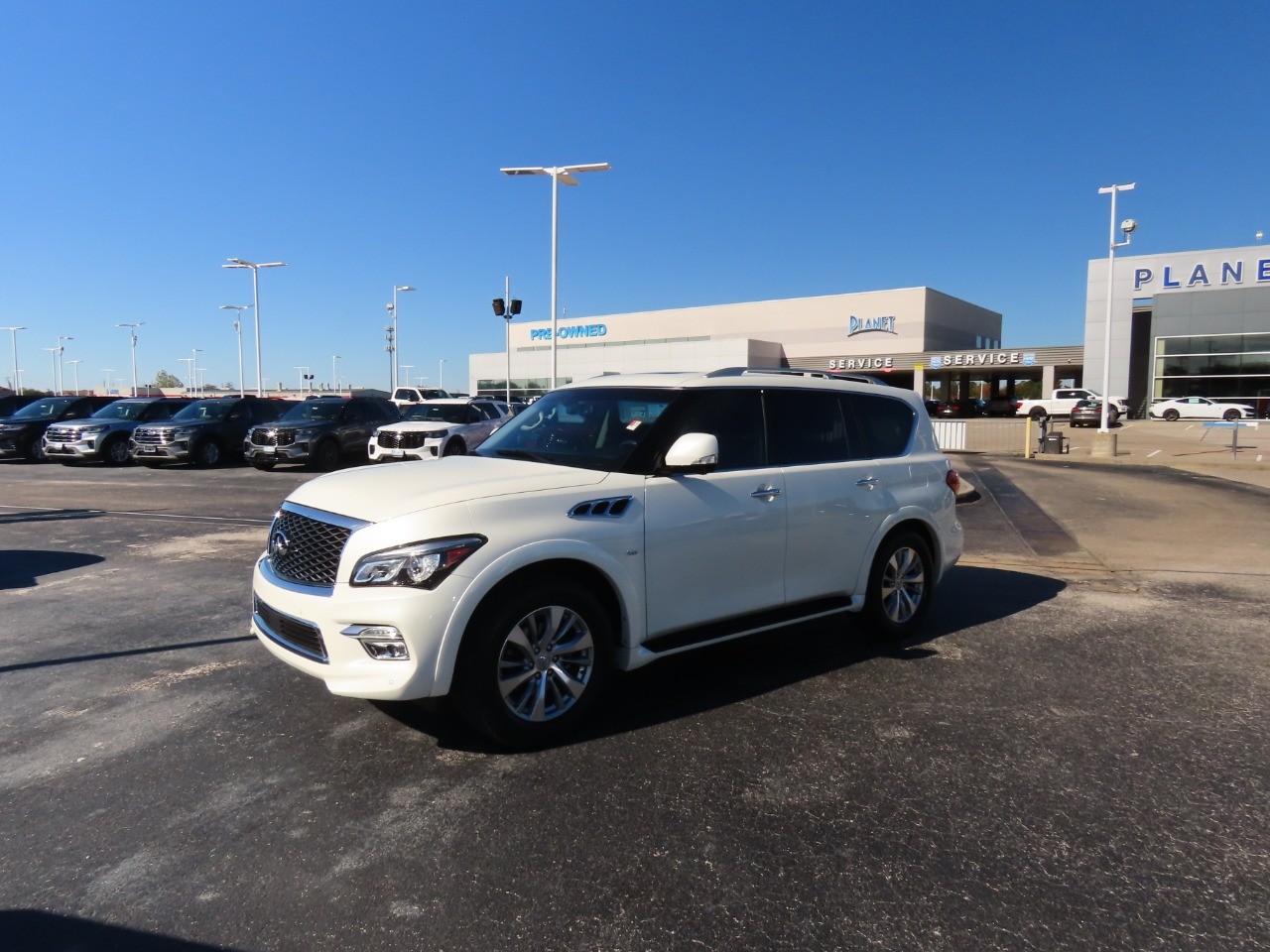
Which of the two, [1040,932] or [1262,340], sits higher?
[1262,340]

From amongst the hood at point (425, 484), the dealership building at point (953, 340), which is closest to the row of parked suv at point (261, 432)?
the hood at point (425, 484)

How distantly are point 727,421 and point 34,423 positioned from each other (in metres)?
24.2

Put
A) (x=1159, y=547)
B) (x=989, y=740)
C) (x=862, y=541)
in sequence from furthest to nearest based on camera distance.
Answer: (x=1159, y=547), (x=862, y=541), (x=989, y=740)

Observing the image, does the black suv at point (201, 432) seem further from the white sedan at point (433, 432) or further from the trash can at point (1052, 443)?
the trash can at point (1052, 443)

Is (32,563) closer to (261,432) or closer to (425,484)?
(425,484)

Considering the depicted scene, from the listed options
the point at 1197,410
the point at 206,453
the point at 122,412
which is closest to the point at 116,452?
the point at 122,412

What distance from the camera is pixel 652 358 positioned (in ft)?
225

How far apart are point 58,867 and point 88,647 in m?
3.10

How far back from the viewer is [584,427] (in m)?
4.97

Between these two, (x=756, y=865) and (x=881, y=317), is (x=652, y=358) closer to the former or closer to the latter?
(x=881, y=317)

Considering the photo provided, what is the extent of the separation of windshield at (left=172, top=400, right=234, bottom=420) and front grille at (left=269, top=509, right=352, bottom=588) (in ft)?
60.4

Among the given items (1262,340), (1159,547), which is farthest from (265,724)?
(1262,340)

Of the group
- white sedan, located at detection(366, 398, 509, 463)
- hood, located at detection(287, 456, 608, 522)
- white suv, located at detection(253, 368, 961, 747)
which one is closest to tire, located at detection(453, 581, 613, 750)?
white suv, located at detection(253, 368, 961, 747)

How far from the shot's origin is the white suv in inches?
146
